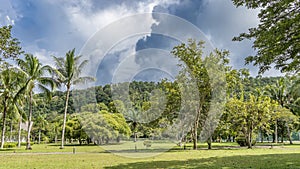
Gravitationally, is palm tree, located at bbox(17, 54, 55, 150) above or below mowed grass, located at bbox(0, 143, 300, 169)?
above

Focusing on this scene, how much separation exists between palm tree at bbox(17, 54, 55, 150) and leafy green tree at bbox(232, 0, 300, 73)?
2259cm

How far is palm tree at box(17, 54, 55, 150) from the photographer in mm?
27609

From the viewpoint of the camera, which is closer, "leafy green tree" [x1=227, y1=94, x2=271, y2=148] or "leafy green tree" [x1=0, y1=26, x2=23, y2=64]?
"leafy green tree" [x1=0, y1=26, x2=23, y2=64]

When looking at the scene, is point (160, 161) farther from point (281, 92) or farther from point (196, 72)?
point (281, 92)

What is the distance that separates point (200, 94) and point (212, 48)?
4.27 m

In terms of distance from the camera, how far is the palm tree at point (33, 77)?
90.6 ft

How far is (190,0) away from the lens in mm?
17734

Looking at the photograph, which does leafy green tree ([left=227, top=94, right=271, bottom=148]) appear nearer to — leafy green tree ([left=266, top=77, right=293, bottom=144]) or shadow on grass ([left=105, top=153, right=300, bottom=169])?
shadow on grass ([left=105, top=153, right=300, bottom=169])

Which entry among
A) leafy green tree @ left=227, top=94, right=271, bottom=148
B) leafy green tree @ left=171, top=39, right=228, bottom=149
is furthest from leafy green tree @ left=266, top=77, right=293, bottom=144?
leafy green tree @ left=171, top=39, right=228, bottom=149

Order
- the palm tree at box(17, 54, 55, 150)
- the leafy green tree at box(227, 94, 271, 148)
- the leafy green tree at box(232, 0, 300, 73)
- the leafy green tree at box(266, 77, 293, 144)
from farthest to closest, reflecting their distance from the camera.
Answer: the leafy green tree at box(266, 77, 293, 144) → the palm tree at box(17, 54, 55, 150) → the leafy green tree at box(227, 94, 271, 148) → the leafy green tree at box(232, 0, 300, 73)

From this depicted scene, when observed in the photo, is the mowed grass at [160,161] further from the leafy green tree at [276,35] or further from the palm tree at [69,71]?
the palm tree at [69,71]

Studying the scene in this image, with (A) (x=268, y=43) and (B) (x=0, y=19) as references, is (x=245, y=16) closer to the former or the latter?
(A) (x=268, y=43)

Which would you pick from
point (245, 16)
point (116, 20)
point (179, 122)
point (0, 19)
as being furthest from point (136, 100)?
point (0, 19)

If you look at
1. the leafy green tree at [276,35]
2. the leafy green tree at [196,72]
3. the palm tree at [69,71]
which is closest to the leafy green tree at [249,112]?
the leafy green tree at [196,72]
